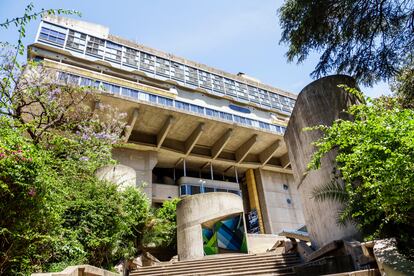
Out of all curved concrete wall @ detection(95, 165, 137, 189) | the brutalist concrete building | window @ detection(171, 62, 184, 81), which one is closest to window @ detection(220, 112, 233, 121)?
the brutalist concrete building

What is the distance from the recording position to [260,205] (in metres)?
24.8

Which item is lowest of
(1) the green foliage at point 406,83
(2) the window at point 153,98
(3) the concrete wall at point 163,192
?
(1) the green foliage at point 406,83

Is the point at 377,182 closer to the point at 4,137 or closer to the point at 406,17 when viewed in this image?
the point at 4,137

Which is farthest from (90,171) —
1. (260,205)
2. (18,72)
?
(260,205)

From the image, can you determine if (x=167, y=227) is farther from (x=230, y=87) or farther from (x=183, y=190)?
(x=230, y=87)

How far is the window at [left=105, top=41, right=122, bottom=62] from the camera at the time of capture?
1994cm

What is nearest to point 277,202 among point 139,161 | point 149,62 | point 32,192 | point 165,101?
point 139,161

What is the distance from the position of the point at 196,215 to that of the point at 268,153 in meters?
13.5

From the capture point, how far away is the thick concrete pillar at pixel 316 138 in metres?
6.80

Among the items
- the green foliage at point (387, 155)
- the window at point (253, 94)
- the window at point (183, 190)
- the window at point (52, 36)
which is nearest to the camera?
the green foliage at point (387, 155)

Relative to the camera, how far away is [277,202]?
25.1m

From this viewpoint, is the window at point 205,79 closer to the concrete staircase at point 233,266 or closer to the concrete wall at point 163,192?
the concrete wall at point 163,192

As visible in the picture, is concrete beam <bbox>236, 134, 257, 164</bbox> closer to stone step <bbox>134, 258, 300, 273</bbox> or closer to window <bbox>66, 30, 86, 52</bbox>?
window <bbox>66, 30, 86, 52</bbox>

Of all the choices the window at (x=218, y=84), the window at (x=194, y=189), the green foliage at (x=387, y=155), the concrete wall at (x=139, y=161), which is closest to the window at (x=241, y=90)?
the window at (x=218, y=84)
